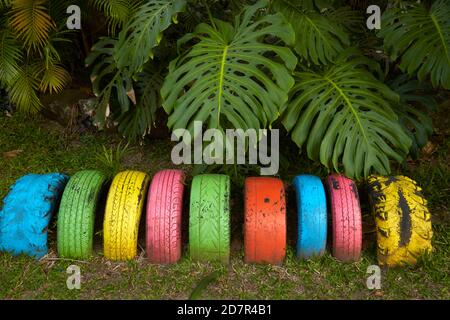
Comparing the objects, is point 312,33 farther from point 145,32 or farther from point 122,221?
point 122,221

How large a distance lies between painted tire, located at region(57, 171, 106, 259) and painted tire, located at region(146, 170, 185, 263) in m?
0.36

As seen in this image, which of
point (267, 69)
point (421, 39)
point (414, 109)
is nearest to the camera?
point (421, 39)

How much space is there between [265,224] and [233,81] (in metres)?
0.85

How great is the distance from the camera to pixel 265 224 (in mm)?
3119

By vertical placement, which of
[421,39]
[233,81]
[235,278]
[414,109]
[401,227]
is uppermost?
[421,39]

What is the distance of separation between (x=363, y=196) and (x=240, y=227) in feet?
3.06

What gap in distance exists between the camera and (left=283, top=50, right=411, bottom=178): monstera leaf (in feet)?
10.2

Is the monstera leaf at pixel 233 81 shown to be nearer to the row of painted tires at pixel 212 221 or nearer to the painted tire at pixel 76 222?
the row of painted tires at pixel 212 221

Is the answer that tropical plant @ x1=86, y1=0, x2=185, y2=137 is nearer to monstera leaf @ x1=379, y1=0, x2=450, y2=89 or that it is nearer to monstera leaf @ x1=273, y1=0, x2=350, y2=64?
monstera leaf @ x1=273, y1=0, x2=350, y2=64

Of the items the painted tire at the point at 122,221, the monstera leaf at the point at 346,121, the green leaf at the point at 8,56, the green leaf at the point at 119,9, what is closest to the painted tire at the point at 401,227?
the monstera leaf at the point at 346,121

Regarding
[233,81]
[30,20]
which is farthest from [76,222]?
[30,20]

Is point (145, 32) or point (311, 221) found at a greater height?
point (145, 32)

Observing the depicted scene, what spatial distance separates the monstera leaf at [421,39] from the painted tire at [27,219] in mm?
2349

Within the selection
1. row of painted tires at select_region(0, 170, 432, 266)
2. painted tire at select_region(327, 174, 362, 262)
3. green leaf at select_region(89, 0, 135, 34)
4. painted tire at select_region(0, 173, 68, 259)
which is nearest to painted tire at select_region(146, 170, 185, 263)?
row of painted tires at select_region(0, 170, 432, 266)
